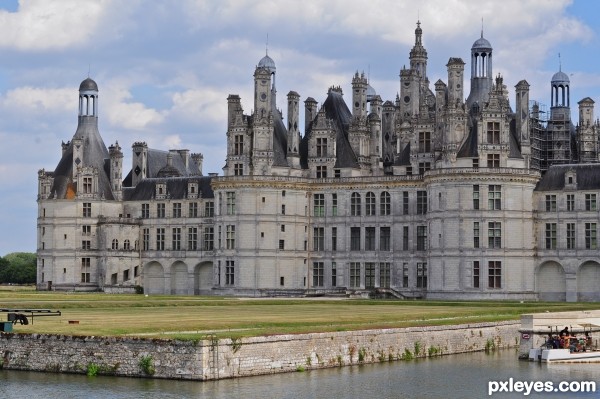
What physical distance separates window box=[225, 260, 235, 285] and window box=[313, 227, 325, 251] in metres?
6.68

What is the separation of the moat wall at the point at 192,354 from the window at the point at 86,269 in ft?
186

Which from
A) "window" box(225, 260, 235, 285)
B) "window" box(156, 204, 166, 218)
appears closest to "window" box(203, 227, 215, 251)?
"window" box(156, 204, 166, 218)

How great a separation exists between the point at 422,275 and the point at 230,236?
14432mm

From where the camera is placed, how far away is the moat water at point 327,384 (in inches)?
1609

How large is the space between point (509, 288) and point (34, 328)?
4706 centimetres

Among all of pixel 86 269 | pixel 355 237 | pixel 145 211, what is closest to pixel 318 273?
pixel 355 237

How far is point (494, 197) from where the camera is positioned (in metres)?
88.3

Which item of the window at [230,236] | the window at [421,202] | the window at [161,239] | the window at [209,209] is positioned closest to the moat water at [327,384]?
the window at [421,202]

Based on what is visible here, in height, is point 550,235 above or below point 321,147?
below

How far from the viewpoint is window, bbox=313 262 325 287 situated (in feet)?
323

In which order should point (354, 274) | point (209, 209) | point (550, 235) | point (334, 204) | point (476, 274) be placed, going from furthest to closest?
1. point (209, 209)
2. point (334, 204)
3. point (354, 274)
4. point (550, 235)
5. point (476, 274)

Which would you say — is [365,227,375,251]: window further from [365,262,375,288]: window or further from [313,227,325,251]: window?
[313,227,325,251]: window

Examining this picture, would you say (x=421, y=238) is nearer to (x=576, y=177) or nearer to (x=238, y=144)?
(x=576, y=177)

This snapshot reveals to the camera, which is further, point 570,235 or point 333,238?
point 333,238
